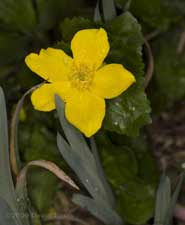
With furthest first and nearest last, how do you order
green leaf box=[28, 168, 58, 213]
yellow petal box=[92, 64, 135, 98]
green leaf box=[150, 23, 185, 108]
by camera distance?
green leaf box=[150, 23, 185, 108]
green leaf box=[28, 168, 58, 213]
yellow petal box=[92, 64, 135, 98]

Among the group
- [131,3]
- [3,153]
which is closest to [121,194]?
[3,153]

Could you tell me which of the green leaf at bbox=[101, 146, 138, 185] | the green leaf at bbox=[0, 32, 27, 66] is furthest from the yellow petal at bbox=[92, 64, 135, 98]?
the green leaf at bbox=[0, 32, 27, 66]

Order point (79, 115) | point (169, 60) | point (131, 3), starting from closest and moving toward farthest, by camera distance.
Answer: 1. point (79, 115)
2. point (131, 3)
3. point (169, 60)

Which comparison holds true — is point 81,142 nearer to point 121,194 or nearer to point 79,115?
point 79,115

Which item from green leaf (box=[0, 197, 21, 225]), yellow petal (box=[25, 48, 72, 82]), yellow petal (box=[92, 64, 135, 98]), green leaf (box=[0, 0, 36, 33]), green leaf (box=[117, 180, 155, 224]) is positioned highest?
green leaf (box=[0, 0, 36, 33])

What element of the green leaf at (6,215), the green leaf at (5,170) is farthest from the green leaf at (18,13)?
the green leaf at (6,215)

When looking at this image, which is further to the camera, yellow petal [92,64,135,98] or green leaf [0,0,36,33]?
green leaf [0,0,36,33]

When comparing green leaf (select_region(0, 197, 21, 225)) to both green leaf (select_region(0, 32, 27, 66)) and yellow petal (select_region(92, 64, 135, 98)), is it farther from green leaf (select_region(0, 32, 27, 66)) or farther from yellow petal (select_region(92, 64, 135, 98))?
green leaf (select_region(0, 32, 27, 66))

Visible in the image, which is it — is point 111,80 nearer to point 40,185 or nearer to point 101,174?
point 101,174
